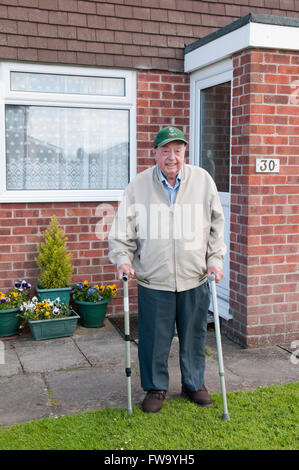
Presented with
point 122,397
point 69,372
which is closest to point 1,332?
Answer: point 69,372

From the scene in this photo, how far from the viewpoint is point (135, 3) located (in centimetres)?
591

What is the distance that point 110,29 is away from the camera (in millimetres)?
5848

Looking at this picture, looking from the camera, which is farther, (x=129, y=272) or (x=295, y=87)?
(x=295, y=87)

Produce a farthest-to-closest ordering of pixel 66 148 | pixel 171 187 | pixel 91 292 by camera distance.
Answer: pixel 66 148 → pixel 91 292 → pixel 171 187

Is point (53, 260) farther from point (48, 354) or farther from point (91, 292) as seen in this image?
point (48, 354)

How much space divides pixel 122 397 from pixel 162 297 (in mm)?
884

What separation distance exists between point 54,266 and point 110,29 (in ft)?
8.55

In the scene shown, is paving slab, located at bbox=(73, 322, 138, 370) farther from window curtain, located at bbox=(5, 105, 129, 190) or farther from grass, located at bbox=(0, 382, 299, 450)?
window curtain, located at bbox=(5, 105, 129, 190)

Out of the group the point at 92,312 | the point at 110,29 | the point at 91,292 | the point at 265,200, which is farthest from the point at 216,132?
the point at 92,312

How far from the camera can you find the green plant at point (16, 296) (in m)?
5.43

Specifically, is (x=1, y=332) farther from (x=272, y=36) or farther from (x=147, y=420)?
(x=272, y=36)

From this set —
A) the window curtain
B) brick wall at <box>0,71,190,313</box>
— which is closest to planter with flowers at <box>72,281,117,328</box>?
brick wall at <box>0,71,190,313</box>

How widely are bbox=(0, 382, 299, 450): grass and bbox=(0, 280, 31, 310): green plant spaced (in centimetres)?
205
